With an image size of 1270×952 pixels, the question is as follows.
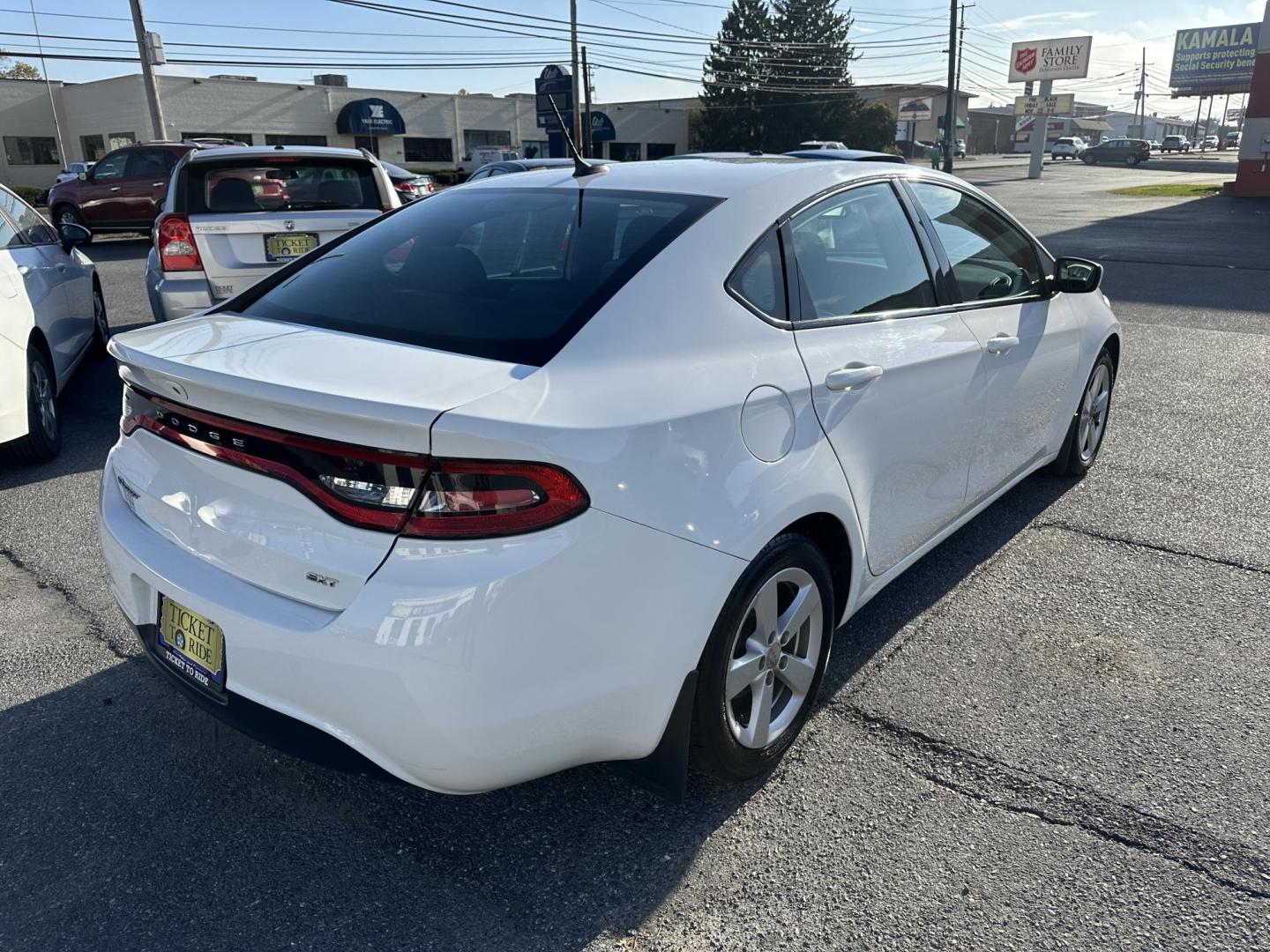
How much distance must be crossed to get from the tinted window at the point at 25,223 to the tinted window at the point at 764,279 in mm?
5122

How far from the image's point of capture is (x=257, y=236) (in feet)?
21.8

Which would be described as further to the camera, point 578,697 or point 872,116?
point 872,116

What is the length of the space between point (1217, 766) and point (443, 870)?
214cm

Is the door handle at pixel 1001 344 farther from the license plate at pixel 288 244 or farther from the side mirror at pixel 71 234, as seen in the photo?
the side mirror at pixel 71 234

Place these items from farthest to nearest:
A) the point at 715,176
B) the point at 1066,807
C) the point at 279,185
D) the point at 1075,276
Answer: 1. the point at 279,185
2. the point at 1075,276
3. the point at 715,176
4. the point at 1066,807

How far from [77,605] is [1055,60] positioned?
68145 millimetres

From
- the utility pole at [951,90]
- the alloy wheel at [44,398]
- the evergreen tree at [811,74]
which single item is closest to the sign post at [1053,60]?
the evergreen tree at [811,74]

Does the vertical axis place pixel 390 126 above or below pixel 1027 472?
above

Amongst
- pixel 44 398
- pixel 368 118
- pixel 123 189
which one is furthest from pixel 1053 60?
pixel 44 398

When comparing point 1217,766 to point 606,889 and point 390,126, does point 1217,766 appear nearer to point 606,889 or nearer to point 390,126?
point 606,889

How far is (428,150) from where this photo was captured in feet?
162

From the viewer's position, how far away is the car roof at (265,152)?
6.92 m

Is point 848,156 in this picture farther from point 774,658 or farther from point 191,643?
point 191,643

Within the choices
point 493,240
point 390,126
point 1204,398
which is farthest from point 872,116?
point 493,240
